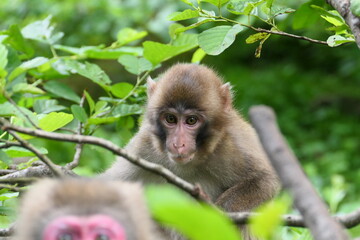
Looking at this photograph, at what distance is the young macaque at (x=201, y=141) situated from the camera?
3.70m

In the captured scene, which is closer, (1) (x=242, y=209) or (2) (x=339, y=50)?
(1) (x=242, y=209)

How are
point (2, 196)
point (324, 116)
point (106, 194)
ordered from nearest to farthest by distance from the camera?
point (106, 194) → point (2, 196) → point (324, 116)

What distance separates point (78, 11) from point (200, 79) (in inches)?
191

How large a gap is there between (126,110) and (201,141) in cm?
53

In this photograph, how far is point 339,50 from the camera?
1030 cm

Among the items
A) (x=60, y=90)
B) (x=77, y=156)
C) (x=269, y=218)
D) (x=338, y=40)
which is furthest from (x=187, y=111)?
(x=269, y=218)

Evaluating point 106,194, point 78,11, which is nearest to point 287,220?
point 106,194

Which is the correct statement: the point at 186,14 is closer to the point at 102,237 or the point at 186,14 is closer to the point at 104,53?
the point at 104,53

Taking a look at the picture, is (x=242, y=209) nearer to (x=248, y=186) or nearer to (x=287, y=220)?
(x=248, y=186)

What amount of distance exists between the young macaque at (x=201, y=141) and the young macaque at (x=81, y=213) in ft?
5.55

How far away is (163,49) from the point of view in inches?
132

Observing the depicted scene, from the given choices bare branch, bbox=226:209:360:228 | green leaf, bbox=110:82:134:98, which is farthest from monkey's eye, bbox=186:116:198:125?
bare branch, bbox=226:209:360:228

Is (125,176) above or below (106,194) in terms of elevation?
below

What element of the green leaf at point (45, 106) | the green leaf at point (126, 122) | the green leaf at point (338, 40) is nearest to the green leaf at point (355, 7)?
the green leaf at point (338, 40)
